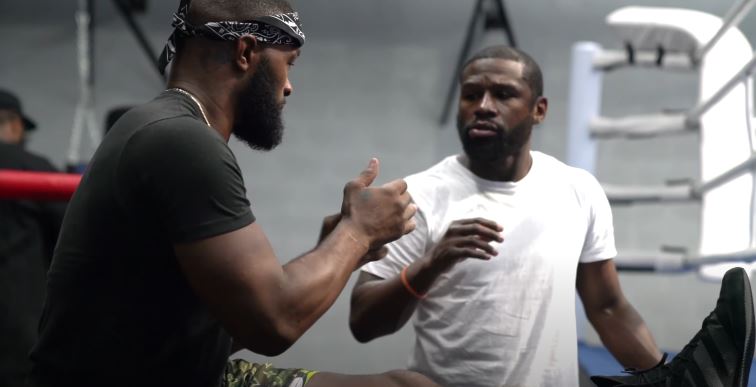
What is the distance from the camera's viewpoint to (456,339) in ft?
5.79

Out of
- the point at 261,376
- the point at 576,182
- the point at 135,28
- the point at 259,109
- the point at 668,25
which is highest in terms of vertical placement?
the point at 135,28

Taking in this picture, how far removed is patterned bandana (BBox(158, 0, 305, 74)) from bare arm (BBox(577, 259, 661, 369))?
88 cm

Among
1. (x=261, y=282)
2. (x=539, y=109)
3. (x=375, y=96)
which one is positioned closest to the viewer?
(x=261, y=282)

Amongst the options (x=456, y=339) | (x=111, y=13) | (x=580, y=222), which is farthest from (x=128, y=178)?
(x=111, y=13)

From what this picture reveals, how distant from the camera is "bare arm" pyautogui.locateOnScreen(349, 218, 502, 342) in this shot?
155 cm

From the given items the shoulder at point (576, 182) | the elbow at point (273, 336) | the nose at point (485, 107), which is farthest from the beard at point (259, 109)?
the shoulder at point (576, 182)

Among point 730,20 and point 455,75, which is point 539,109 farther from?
point 455,75

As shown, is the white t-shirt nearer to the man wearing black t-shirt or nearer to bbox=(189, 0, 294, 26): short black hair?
the man wearing black t-shirt

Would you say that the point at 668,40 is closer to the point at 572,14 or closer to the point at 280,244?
the point at 572,14

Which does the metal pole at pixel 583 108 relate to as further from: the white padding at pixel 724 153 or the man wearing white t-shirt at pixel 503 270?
the man wearing white t-shirt at pixel 503 270

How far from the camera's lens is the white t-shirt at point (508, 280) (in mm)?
1743

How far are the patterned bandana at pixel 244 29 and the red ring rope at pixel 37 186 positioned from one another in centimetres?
60

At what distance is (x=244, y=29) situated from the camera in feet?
4.23

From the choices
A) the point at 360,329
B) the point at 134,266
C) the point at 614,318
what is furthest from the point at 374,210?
the point at 614,318
